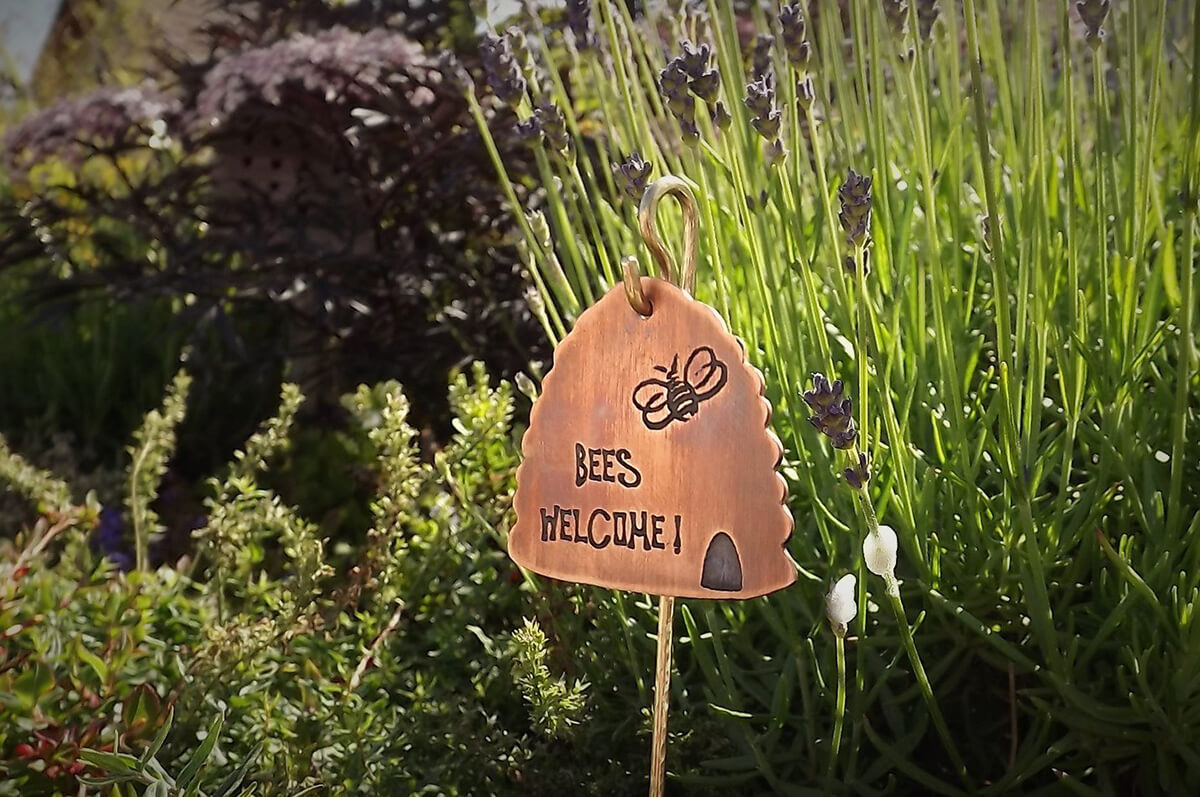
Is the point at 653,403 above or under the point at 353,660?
above

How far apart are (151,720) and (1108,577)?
101 cm

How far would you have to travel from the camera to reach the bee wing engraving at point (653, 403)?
0.93 meters

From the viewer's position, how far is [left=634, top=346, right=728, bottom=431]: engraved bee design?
2.93 ft

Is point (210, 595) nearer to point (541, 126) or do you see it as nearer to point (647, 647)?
point (647, 647)

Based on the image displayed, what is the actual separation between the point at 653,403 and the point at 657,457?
46 millimetres

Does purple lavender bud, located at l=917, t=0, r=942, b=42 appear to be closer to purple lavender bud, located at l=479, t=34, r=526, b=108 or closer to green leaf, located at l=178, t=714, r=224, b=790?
purple lavender bud, located at l=479, t=34, r=526, b=108

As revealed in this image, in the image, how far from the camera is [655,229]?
91cm

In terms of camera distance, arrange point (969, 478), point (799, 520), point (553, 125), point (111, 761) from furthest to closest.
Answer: point (799, 520) → point (553, 125) → point (969, 478) → point (111, 761)

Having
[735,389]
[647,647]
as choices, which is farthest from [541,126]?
[647,647]

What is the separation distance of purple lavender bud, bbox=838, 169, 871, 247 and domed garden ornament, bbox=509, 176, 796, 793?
0.40 ft

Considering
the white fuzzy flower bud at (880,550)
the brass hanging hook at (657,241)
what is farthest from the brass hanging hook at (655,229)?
the white fuzzy flower bud at (880,550)

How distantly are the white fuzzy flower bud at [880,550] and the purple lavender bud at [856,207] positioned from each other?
8.7 inches

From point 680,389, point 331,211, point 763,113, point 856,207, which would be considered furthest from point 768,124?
point 331,211

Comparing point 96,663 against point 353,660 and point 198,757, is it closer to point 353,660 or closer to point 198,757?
point 353,660
